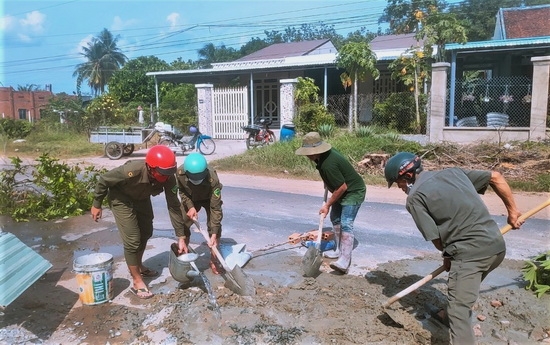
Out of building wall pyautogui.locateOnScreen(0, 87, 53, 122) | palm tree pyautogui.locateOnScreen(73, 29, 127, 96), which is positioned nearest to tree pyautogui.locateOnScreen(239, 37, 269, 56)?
palm tree pyautogui.locateOnScreen(73, 29, 127, 96)

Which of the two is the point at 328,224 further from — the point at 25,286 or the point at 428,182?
the point at 25,286

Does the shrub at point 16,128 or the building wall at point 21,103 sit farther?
the building wall at point 21,103

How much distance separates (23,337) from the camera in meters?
3.66

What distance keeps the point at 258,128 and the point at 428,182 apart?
12.6 m

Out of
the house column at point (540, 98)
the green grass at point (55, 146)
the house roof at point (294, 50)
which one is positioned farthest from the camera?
the house roof at point (294, 50)

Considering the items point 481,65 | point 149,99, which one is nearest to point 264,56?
point 149,99

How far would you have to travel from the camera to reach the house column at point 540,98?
12656mm

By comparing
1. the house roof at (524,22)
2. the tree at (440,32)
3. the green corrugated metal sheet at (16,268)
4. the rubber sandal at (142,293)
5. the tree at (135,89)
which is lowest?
the rubber sandal at (142,293)

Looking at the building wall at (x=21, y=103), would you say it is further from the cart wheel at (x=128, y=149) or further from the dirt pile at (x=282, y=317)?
the dirt pile at (x=282, y=317)

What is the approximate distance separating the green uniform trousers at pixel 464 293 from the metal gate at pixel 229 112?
17.1 metres

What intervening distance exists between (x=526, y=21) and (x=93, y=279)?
24832 mm

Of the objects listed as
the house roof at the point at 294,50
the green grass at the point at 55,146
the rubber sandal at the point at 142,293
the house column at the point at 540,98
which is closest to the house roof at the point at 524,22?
the house column at the point at 540,98

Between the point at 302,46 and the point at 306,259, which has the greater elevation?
the point at 302,46

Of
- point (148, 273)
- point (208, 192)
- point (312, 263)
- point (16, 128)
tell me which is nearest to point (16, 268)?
point (148, 273)
